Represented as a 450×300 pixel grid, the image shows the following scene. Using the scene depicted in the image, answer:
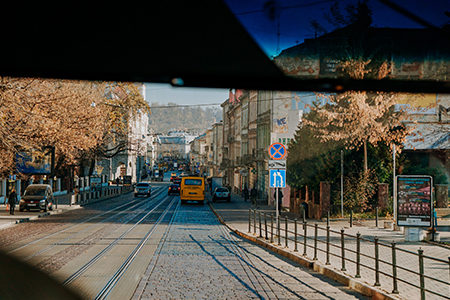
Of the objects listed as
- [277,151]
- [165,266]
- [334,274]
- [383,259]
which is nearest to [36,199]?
[277,151]

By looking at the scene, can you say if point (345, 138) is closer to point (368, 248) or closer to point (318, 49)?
point (368, 248)

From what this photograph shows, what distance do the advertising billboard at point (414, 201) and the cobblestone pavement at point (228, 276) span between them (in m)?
4.77

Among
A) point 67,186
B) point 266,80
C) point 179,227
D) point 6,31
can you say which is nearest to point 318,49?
point 266,80

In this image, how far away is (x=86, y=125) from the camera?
2661 cm

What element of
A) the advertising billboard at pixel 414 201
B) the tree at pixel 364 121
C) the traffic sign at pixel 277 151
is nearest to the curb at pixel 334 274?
the traffic sign at pixel 277 151

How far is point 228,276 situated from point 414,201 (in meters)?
8.19

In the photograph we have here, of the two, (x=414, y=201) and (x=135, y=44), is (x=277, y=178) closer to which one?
(x=414, y=201)

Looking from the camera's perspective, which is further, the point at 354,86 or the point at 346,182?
the point at 346,182

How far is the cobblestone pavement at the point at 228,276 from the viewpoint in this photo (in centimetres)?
899

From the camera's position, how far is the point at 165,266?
39.7ft

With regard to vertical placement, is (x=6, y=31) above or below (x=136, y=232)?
above

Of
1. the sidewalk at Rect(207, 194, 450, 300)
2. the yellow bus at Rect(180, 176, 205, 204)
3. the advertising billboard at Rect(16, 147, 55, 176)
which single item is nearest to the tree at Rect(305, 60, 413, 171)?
the sidewalk at Rect(207, 194, 450, 300)

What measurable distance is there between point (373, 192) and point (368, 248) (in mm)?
11232

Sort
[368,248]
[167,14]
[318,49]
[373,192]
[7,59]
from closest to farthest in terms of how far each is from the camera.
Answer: [167,14] < [7,59] < [318,49] < [368,248] < [373,192]
